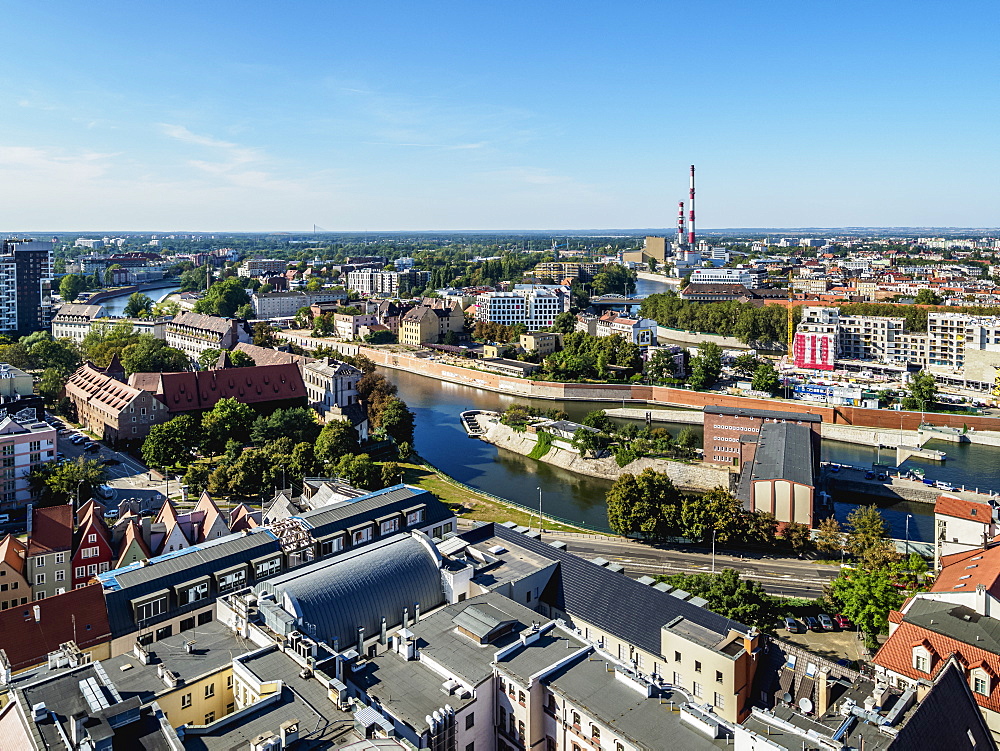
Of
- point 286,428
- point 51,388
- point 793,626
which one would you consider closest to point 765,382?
point 286,428

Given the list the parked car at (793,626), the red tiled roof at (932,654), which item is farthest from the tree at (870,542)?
the red tiled roof at (932,654)

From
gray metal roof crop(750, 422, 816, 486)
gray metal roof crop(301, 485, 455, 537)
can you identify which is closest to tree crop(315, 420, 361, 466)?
gray metal roof crop(301, 485, 455, 537)

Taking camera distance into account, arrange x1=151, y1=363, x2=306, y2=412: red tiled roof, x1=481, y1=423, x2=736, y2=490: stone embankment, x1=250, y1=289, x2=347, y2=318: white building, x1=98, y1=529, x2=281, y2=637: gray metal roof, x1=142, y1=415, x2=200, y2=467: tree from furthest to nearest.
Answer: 1. x1=250, y1=289, x2=347, y2=318: white building
2. x1=151, y1=363, x2=306, y2=412: red tiled roof
3. x1=481, y1=423, x2=736, y2=490: stone embankment
4. x1=142, y1=415, x2=200, y2=467: tree
5. x1=98, y1=529, x2=281, y2=637: gray metal roof

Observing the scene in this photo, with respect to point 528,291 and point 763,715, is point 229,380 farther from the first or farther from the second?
point 528,291

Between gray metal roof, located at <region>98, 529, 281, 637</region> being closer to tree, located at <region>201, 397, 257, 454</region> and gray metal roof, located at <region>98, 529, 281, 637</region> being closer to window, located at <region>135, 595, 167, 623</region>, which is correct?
window, located at <region>135, 595, 167, 623</region>

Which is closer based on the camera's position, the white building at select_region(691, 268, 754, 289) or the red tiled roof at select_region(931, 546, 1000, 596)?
the red tiled roof at select_region(931, 546, 1000, 596)

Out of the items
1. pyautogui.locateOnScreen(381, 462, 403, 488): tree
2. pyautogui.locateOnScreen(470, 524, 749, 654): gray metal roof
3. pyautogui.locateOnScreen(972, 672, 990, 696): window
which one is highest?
pyautogui.locateOnScreen(470, 524, 749, 654): gray metal roof

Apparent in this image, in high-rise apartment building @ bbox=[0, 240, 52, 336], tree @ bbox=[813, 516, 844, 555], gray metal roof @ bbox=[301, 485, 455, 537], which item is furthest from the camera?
high-rise apartment building @ bbox=[0, 240, 52, 336]

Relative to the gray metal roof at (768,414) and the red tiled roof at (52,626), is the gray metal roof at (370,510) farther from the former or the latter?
the gray metal roof at (768,414)
